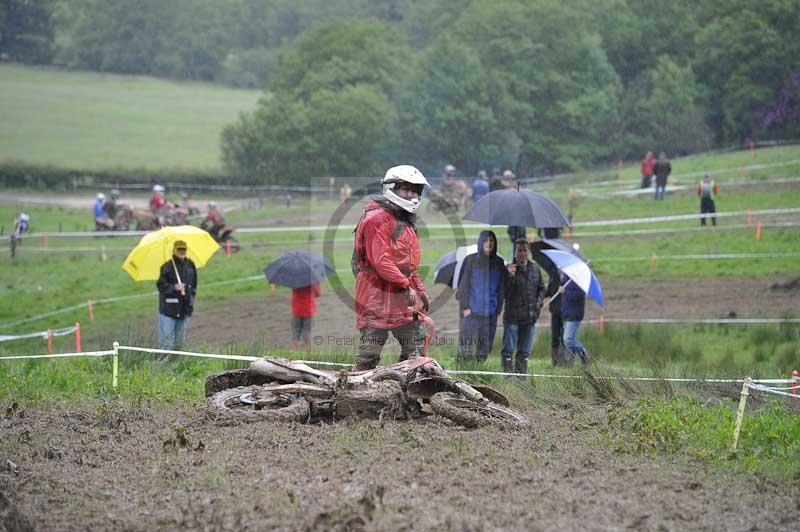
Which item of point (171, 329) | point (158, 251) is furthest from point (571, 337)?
point (158, 251)

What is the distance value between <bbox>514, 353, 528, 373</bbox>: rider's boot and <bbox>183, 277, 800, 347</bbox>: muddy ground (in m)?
4.29

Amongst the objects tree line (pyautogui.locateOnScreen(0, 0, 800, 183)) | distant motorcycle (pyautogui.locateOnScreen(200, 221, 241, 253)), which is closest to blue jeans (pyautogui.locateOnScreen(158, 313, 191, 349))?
distant motorcycle (pyautogui.locateOnScreen(200, 221, 241, 253))

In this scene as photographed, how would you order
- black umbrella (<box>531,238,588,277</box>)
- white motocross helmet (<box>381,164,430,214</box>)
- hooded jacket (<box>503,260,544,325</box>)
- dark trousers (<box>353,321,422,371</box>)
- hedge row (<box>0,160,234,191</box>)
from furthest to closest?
hedge row (<box>0,160,234,191</box>)
black umbrella (<box>531,238,588,277</box>)
hooded jacket (<box>503,260,544,325</box>)
dark trousers (<box>353,321,422,371</box>)
white motocross helmet (<box>381,164,430,214</box>)

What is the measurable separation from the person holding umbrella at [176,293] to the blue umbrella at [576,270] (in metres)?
5.23

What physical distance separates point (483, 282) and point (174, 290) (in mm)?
4612

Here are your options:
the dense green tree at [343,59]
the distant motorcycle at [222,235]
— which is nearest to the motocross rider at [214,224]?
the distant motorcycle at [222,235]

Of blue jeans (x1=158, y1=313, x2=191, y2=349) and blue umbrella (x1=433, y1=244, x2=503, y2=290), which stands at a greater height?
blue umbrella (x1=433, y1=244, x2=503, y2=290)

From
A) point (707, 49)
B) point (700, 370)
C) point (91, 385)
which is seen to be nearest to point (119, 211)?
point (91, 385)

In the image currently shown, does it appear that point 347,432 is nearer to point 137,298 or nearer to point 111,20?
point 137,298

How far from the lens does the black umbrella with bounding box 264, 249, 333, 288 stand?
54.4 ft

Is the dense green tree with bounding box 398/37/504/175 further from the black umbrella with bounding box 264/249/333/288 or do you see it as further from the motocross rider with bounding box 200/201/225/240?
the black umbrella with bounding box 264/249/333/288

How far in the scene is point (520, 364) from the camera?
44.1ft

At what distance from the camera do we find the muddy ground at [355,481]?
275 inches

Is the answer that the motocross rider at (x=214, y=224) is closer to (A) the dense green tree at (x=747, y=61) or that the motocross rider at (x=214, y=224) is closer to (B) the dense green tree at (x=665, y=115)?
(A) the dense green tree at (x=747, y=61)
